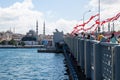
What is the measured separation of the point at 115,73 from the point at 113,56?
61 cm

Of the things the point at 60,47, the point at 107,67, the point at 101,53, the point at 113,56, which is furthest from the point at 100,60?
the point at 60,47

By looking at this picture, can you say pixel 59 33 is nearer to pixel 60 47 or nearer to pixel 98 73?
pixel 60 47

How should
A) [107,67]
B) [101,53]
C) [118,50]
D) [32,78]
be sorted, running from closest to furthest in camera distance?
[118,50] < [107,67] < [101,53] < [32,78]

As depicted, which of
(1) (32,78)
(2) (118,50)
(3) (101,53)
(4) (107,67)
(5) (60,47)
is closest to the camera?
(2) (118,50)

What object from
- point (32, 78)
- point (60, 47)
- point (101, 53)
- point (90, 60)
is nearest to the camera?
point (101, 53)

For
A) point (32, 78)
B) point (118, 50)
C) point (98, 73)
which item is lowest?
point (32, 78)

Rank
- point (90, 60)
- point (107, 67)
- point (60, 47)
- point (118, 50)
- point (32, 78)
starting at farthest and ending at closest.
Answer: point (60, 47) < point (32, 78) < point (90, 60) < point (107, 67) < point (118, 50)

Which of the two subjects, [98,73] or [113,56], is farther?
[98,73]

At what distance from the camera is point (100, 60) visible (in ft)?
51.3

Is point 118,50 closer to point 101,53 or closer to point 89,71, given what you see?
point 101,53

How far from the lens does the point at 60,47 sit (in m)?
171

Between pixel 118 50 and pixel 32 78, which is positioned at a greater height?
pixel 118 50

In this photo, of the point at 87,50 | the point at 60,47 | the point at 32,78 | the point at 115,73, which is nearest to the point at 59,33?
the point at 60,47

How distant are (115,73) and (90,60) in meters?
10.5
